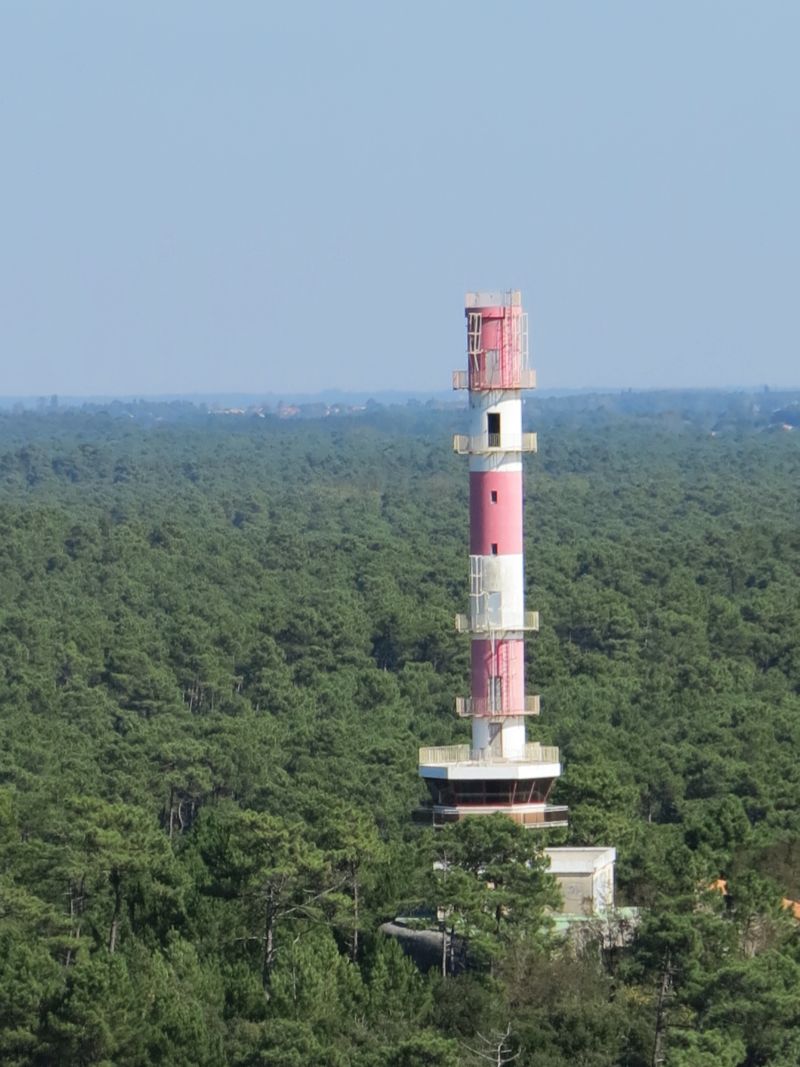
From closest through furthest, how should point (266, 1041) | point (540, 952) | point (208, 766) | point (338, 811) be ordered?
point (266, 1041) → point (540, 952) → point (338, 811) → point (208, 766)

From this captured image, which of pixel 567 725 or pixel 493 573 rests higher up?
pixel 493 573

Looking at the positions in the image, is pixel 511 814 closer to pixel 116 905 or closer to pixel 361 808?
pixel 116 905

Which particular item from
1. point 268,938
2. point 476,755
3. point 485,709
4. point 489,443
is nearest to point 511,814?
point 476,755

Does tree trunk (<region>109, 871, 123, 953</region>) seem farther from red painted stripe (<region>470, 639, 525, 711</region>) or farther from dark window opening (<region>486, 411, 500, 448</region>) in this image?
dark window opening (<region>486, 411, 500, 448</region>)

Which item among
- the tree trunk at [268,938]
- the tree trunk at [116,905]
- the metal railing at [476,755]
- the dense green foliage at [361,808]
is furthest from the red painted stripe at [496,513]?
the tree trunk at [116,905]

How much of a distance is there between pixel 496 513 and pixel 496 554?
784 millimetres

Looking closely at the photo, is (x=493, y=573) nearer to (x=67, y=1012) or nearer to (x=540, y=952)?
(x=540, y=952)

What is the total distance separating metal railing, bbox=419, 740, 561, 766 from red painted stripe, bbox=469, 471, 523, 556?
148 inches

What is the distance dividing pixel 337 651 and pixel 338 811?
5208 cm

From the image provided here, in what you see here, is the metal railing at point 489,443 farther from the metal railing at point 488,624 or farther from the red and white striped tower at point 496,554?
the metal railing at point 488,624

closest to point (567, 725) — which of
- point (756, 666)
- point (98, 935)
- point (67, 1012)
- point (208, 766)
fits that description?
point (208, 766)

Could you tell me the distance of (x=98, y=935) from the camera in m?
54.2

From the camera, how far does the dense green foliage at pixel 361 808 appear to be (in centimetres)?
5009

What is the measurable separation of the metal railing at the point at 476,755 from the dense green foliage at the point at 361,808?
154cm
